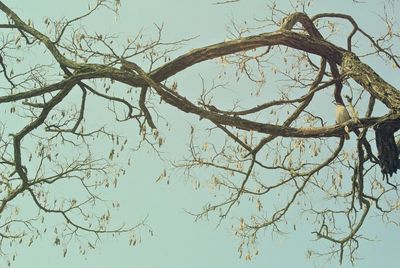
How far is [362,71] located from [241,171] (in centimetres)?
213

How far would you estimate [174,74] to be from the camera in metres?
5.68

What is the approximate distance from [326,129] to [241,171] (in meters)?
2.00

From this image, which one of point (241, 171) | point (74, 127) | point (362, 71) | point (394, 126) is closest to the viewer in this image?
point (394, 126)

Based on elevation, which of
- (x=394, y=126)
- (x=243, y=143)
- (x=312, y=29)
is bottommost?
(x=394, y=126)

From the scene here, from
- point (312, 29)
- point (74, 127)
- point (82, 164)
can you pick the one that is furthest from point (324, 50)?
point (82, 164)

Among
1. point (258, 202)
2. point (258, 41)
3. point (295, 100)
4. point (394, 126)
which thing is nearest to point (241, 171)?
point (258, 202)

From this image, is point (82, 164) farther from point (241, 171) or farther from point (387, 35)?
point (387, 35)

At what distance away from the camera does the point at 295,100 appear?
6504mm

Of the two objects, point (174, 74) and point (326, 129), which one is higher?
point (174, 74)

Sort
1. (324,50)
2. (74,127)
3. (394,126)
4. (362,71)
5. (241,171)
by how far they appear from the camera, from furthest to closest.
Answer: (241,171), (74,127), (324,50), (362,71), (394,126)

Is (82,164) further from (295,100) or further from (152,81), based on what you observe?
(295,100)

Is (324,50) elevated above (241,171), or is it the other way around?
(324,50)

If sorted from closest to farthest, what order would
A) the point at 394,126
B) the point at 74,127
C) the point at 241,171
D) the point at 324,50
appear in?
the point at 394,126 → the point at 324,50 → the point at 74,127 → the point at 241,171

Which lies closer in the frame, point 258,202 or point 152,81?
point 152,81
